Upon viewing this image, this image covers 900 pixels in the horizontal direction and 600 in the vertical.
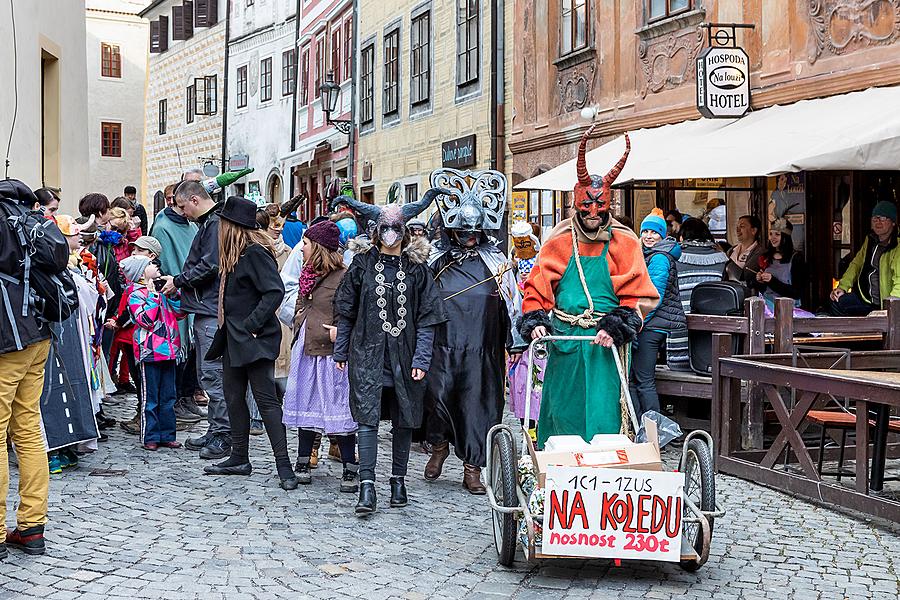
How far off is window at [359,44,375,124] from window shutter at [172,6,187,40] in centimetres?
1486

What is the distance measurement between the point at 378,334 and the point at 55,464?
2538mm

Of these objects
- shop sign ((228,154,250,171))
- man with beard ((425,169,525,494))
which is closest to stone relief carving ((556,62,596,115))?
man with beard ((425,169,525,494))

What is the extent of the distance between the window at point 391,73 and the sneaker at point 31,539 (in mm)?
19718

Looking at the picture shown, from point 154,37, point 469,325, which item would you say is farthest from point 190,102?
point 469,325

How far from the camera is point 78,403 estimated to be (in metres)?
Result: 8.27

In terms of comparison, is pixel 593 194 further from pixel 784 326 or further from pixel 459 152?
pixel 459 152

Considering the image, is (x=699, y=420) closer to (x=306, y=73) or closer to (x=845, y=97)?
(x=845, y=97)

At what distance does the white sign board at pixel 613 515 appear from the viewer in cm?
558

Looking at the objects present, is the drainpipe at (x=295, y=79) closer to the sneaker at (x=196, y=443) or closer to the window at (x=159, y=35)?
the window at (x=159, y=35)

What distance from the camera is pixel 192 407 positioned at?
10938 millimetres

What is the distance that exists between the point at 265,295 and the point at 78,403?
1519 mm

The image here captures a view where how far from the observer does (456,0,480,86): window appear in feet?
68.6

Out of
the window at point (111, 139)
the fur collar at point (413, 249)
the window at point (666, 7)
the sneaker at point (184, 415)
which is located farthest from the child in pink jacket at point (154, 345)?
the window at point (111, 139)

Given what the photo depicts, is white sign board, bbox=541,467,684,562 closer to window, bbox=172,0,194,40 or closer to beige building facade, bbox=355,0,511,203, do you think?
beige building facade, bbox=355,0,511,203
